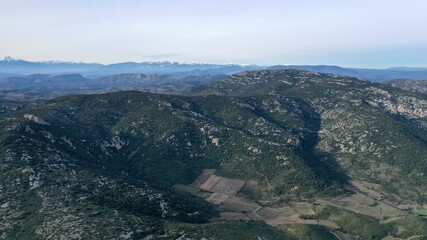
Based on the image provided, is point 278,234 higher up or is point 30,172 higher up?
point 30,172

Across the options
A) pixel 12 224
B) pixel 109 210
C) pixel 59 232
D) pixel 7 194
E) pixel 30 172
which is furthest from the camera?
pixel 30 172

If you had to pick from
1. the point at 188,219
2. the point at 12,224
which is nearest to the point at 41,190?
the point at 12,224

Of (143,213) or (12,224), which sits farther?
(143,213)

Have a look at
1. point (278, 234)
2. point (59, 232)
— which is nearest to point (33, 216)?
point (59, 232)

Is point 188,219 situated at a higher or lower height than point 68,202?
lower

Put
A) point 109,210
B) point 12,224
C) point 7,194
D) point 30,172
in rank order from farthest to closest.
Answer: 1. point 30,172
2. point 7,194
3. point 109,210
4. point 12,224

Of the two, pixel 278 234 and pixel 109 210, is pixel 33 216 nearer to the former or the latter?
pixel 109 210

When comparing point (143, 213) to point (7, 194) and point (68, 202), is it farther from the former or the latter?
point (7, 194)

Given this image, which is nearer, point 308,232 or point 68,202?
point 68,202

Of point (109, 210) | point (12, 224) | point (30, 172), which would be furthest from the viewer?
point (30, 172)
